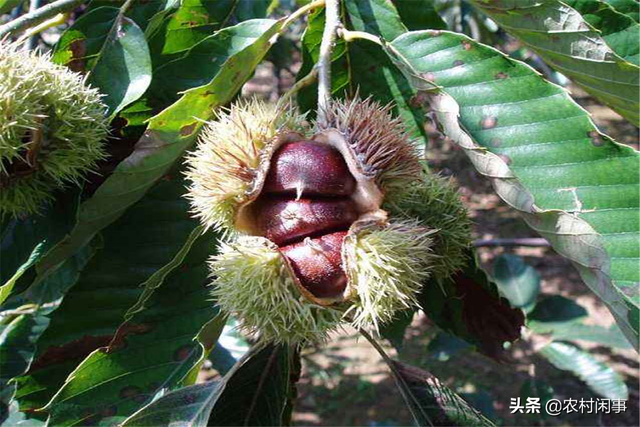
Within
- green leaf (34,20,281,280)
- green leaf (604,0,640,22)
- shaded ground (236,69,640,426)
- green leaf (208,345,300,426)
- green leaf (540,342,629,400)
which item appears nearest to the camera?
green leaf (34,20,281,280)

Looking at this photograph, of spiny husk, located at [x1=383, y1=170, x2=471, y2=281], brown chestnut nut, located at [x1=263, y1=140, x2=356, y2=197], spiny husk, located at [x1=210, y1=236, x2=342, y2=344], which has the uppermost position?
brown chestnut nut, located at [x1=263, y1=140, x2=356, y2=197]

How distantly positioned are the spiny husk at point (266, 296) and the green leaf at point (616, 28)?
2.34ft

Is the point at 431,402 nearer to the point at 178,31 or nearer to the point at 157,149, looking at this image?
the point at 157,149

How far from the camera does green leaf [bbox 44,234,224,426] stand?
0.99m

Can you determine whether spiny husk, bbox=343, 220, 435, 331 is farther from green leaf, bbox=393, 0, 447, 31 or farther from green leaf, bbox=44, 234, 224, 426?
green leaf, bbox=393, 0, 447, 31

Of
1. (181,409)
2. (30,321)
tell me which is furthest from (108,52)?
(30,321)

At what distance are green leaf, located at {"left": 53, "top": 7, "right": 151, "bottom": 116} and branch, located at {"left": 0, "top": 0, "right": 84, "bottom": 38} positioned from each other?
65 mm

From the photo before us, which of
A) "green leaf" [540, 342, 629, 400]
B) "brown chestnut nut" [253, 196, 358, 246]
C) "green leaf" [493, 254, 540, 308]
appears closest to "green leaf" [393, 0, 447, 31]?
"brown chestnut nut" [253, 196, 358, 246]

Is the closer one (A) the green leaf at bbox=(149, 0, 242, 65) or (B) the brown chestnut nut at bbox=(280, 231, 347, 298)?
(B) the brown chestnut nut at bbox=(280, 231, 347, 298)

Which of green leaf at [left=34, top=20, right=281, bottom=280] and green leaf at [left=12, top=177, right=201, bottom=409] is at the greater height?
green leaf at [left=34, top=20, right=281, bottom=280]

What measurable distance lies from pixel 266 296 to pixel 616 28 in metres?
0.80

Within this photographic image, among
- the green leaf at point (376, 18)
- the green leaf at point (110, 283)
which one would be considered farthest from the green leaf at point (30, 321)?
the green leaf at point (376, 18)

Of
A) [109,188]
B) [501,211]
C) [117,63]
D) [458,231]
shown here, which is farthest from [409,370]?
[501,211]

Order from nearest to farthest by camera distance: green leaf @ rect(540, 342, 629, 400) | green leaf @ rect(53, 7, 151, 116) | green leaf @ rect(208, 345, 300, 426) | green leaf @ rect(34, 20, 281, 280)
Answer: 1. green leaf @ rect(34, 20, 281, 280)
2. green leaf @ rect(53, 7, 151, 116)
3. green leaf @ rect(208, 345, 300, 426)
4. green leaf @ rect(540, 342, 629, 400)
